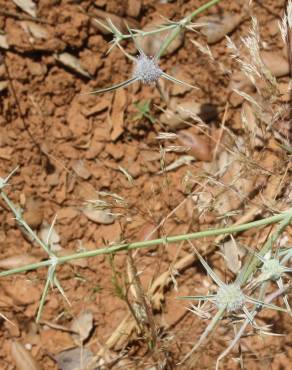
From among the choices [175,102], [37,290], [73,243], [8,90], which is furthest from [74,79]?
[37,290]

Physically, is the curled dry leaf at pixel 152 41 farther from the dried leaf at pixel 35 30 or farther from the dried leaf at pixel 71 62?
the dried leaf at pixel 35 30

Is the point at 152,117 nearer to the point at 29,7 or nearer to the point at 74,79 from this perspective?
the point at 74,79

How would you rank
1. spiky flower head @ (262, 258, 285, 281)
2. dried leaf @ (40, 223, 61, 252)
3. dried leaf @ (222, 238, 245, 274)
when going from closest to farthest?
spiky flower head @ (262, 258, 285, 281) → dried leaf @ (222, 238, 245, 274) → dried leaf @ (40, 223, 61, 252)

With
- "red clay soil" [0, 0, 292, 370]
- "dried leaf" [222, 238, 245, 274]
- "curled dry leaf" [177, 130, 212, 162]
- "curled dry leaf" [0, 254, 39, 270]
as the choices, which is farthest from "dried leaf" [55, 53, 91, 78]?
"dried leaf" [222, 238, 245, 274]

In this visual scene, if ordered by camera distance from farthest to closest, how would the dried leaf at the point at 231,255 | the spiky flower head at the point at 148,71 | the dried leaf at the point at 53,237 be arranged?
the dried leaf at the point at 53,237 → the dried leaf at the point at 231,255 → the spiky flower head at the point at 148,71

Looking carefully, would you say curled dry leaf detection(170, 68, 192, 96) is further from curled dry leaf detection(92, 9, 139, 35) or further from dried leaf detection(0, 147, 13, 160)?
dried leaf detection(0, 147, 13, 160)

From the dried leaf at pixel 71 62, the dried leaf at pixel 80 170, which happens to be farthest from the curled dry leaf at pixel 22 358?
the dried leaf at pixel 71 62
